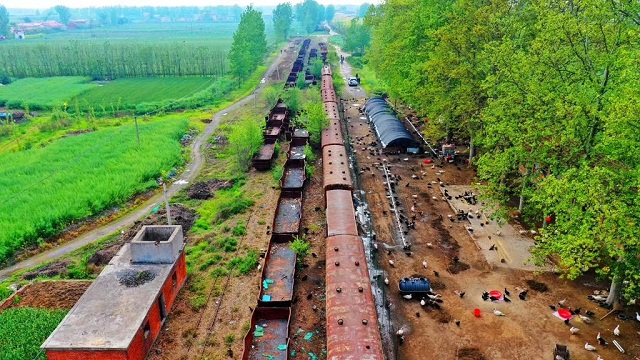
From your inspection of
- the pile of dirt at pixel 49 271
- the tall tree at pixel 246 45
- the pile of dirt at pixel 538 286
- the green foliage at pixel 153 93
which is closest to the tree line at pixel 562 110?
the pile of dirt at pixel 538 286

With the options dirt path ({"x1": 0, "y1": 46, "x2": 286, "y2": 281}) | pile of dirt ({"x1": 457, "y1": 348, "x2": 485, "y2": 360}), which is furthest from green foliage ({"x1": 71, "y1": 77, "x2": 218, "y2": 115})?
pile of dirt ({"x1": 457, "y1": 348, "x2": 485, "y2": 360})

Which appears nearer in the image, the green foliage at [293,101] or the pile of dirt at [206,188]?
the pile of dirt at [206,188]

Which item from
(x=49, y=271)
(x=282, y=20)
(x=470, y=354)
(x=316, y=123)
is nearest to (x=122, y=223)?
(x=49, y=271)

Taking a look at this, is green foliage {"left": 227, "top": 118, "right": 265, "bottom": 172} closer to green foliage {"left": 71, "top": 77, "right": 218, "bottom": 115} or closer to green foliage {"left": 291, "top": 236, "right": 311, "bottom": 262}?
green foliage {"left": 291, "top": 236, "right": 311, "bottom": 262}

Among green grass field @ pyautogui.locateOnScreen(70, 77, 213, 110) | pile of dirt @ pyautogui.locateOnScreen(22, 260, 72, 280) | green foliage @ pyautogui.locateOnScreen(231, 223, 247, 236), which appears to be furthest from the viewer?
green grass field @ pyautogui.locateOnScreen(70, 77, 213, 110)

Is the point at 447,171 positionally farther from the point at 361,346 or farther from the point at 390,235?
the point at 361,346

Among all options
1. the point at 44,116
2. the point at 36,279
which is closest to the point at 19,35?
the point at 44,116

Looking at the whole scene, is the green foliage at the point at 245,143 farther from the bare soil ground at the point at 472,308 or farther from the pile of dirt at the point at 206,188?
the bare soil ground at the point at 472,308
